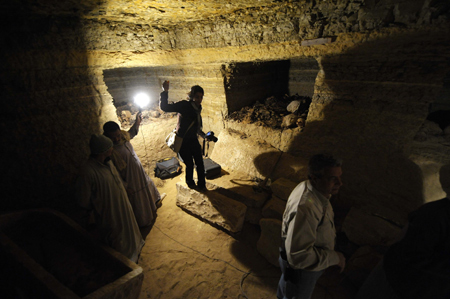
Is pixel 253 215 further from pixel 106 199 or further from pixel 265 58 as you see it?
pixel 265 58

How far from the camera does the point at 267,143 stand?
4.41 meters

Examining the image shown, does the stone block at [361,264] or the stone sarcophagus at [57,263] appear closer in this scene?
the stone sarcophagus at [57,263]

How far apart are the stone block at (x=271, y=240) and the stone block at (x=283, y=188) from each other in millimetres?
526

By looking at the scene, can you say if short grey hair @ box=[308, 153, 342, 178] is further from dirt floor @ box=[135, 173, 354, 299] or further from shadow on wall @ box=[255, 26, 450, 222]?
dirt floor @ box=[135, 173, 354, 299]

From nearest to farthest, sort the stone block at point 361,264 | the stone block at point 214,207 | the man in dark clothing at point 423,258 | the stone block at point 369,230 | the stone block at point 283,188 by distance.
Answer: the man in dark clothing at point 423,258 → the stone block at point 361,264 → the stone block at point 369,230 → the stone block at point 283,188 → the stone block at point 214,207

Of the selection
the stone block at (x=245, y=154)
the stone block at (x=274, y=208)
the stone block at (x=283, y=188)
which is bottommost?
the stone block at (x=274, y=208)

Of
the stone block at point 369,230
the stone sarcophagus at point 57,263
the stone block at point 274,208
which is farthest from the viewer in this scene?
the stone block at point 274,208

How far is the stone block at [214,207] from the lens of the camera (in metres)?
3.56

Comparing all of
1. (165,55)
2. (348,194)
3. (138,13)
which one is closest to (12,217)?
(138,13)

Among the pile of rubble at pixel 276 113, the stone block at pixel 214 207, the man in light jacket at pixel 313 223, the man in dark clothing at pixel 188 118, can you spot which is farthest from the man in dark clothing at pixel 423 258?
the man in dark clothing at pixel 188 118

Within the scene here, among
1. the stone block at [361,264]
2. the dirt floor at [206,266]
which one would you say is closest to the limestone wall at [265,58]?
the stone block at [361,264]

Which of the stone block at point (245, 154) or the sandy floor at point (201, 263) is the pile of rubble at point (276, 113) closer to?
the stone block at point (245, 154)

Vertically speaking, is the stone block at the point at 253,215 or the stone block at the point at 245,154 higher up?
the stone block at the point at 245,154

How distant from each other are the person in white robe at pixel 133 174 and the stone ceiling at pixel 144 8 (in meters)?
1.70
